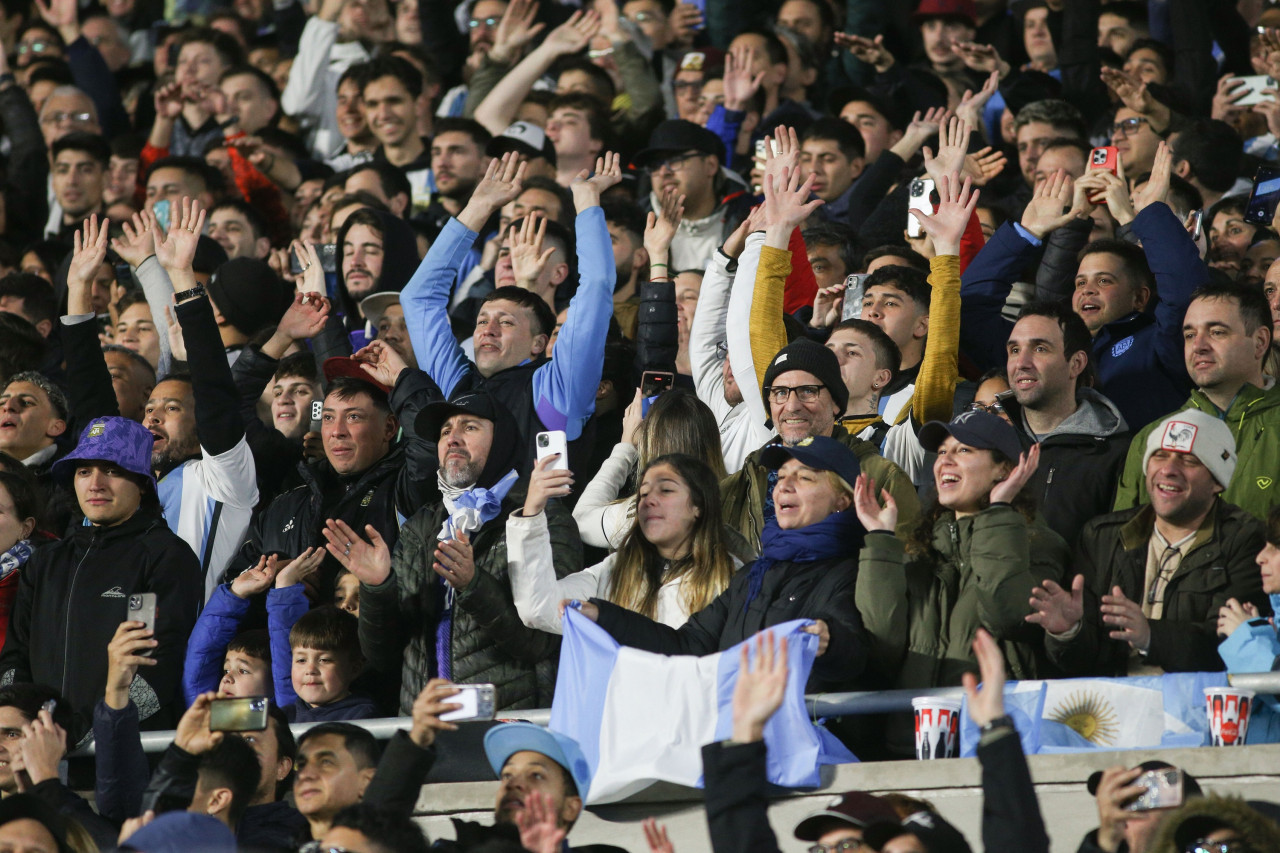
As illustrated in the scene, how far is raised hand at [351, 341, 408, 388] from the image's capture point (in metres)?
8.24

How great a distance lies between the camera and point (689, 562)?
22.0 feet

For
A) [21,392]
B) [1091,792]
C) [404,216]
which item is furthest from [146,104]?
[1091,792]

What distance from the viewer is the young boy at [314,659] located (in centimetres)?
682

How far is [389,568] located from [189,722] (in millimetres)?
1021

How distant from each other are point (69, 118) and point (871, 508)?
8.69 meters

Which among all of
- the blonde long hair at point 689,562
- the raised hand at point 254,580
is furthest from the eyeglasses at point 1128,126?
the raised hand at point 254,580

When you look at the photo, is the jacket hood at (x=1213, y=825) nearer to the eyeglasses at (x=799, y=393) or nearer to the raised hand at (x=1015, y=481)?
the raised hand at (x=1015, y=481)

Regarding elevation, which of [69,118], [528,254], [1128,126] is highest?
[69,118]

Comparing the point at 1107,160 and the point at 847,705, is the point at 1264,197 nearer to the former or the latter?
the point at 1107,160

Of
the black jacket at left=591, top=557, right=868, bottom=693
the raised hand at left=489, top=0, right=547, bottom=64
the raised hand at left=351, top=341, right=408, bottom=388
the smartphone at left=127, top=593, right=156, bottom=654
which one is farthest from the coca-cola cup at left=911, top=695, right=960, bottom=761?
the raised hand at left=489, top=0, right=547, bottom=64

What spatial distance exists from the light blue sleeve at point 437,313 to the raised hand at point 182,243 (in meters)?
0.96

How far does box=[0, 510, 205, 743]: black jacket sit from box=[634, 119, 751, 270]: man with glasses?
11.3 feet

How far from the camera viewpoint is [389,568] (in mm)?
6836

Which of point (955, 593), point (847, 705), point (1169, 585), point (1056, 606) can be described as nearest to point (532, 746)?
point (847, 705)
